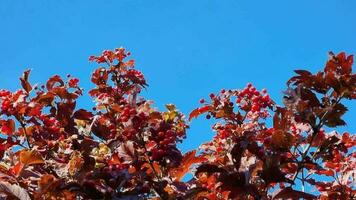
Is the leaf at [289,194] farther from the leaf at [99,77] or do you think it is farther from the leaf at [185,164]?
the leaf at [99,77]

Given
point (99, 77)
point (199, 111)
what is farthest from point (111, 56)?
point (199, 111)

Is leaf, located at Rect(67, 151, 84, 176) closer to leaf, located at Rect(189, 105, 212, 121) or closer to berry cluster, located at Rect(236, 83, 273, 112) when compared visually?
leaf, located at Rect(189, 105, 212, 121)

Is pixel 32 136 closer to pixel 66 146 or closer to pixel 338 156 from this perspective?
pixel 66 146

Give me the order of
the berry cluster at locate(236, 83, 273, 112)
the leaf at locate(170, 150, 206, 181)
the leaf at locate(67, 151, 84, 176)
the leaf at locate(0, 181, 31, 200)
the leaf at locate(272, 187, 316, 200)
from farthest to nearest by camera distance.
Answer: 1. the berry cluster at locate(236, 83, 273, 112)
2. the leaf at locate(170, 150, 206, 181)
3. the leaf at locate(67, 151, 84, 176)
4. the leaf at locate(272, 187, 316, 200)
5. the leaf at locate(0, 181, 31, 200)

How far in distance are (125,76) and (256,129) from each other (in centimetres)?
239

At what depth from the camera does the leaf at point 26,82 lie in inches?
177

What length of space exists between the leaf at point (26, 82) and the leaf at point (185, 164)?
1.55 metres

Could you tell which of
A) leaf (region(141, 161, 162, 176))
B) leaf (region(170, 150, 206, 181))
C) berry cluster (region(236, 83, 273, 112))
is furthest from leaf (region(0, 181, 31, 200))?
berry cluster (region(236, 83, 273, 112))

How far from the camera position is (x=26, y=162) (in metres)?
3.33

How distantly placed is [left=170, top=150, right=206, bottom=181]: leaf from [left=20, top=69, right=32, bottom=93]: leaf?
1550 millimetres

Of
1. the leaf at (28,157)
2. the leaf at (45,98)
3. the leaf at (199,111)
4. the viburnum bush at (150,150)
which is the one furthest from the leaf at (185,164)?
the leaf at (45,98)

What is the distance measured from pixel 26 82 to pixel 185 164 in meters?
1.74

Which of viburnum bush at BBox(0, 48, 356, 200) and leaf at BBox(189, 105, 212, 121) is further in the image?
leaf at BBox(189, 105, 212, 121)

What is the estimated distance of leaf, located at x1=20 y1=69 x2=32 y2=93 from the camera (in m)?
4.50
